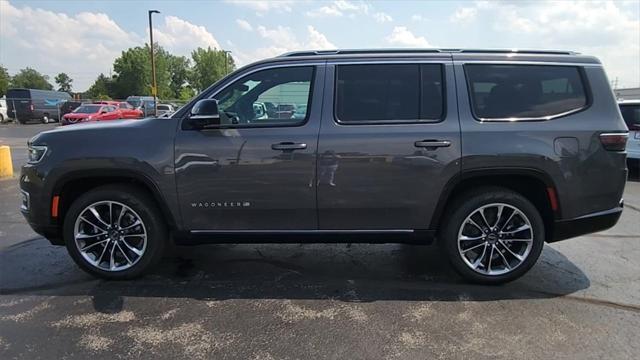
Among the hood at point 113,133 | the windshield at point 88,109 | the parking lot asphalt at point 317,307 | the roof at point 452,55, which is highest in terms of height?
the windshield at point 88,109

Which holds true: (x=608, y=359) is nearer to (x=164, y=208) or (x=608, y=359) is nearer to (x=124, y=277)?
(x=164, y=208)

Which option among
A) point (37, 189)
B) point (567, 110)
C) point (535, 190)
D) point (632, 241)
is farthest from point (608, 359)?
point (37, 189)

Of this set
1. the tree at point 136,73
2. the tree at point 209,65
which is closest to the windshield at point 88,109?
the tree at point 136,73

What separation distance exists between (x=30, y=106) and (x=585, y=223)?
38.8m

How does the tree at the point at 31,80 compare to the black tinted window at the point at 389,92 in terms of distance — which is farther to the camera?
the tree at the point at 31,80

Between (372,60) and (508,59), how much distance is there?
1166 mm

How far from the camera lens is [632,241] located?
582 centimetres

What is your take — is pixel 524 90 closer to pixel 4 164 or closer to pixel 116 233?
pixel 116 233

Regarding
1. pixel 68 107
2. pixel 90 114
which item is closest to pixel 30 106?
pixel 68 107

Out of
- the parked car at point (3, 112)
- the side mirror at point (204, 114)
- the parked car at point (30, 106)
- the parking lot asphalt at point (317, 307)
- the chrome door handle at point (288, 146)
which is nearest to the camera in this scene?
the parking lot asphalt at point (317, 307)

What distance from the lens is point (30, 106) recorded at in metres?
35.2

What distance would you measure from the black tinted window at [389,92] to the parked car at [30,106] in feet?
123

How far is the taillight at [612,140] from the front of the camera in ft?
13.6

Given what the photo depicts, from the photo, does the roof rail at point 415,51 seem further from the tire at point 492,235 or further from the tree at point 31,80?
the tree at point 31,80
